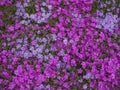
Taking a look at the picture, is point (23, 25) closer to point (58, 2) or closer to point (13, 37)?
point (13, 37)

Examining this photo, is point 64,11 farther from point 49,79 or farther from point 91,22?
point 49,79

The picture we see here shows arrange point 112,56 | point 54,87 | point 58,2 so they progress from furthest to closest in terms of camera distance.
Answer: point 58,2 → point 112,56 → point 54,87

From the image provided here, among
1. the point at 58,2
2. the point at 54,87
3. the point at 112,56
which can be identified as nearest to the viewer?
the point at 54,87

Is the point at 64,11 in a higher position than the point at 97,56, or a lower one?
higher

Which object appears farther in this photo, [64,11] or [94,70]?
[64,11]

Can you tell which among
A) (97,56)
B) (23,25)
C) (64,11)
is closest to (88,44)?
(97,56)

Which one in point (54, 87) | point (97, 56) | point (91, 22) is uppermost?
point (91, 22)

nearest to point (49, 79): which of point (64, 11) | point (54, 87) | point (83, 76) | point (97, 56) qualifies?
point (54, 87)
